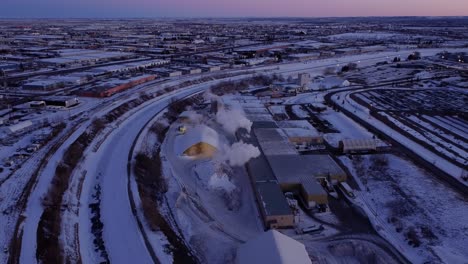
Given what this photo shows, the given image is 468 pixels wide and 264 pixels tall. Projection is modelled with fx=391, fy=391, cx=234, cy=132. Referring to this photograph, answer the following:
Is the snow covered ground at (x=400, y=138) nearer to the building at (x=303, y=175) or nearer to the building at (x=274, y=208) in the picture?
the building at (x=303, y=175)

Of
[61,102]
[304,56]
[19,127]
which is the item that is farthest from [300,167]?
[304,56]

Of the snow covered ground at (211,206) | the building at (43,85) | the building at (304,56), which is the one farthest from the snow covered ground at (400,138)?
the building at (43,85)

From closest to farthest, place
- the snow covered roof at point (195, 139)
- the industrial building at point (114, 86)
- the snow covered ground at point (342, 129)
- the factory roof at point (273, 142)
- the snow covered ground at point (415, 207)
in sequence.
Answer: the snow covered ground at point (415, 207)
the factory roof at point (273, 142)
the snow covered roof at point (195, 139)
the snow covered ground at point (342, 129)
the industrial building at point (114, 86)

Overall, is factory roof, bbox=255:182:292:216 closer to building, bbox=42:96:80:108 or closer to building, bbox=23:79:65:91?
building, bbox=42:96:80:108

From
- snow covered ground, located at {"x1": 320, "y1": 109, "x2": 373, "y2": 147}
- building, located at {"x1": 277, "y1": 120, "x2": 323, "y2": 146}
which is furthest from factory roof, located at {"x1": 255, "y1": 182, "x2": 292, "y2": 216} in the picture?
snow covered ground, located at {"x1": 320, "y1": 109, "x2": 373, "y2": 147}

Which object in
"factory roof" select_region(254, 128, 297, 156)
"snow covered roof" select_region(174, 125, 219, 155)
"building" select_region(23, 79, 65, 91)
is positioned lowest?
"factory roof" select_region(254, 128, 297, 156)

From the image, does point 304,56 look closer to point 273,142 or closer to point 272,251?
point 273,142

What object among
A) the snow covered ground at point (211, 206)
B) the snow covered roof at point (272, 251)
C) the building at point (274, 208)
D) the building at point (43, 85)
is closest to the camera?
the snow covered roof at point (272, 251)

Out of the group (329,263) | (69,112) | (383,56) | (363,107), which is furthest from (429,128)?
(383,56)
